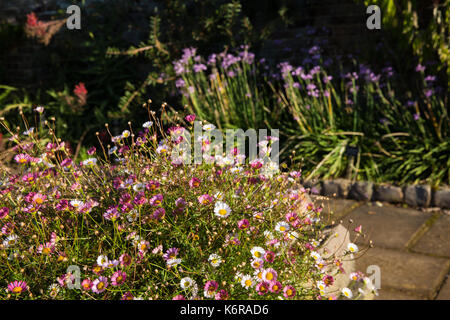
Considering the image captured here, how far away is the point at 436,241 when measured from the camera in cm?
324

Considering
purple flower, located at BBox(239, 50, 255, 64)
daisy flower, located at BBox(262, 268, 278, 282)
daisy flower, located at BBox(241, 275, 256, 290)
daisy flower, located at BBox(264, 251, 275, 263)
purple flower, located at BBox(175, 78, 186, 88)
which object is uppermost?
purple flower, located at BBox(239, 50, 255, 64)

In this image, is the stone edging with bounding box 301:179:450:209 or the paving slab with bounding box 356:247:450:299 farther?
the stone edging with bounding box 301:179:450:209

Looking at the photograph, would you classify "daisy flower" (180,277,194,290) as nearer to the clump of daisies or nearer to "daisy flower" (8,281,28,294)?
the clump of daisies

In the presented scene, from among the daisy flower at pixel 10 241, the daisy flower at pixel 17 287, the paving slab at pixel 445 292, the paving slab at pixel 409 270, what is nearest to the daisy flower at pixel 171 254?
the daisy flower at pixel 17 287

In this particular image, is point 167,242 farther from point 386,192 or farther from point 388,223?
point 386,192

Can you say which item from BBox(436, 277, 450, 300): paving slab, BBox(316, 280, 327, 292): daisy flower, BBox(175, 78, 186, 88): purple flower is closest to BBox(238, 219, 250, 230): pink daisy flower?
BBox(316, 280, 327, 292): daisy flower

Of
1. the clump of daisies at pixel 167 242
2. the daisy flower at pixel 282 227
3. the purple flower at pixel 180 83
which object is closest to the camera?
the clump of daisies at pixel 167 242

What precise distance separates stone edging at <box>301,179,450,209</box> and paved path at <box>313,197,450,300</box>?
0.08 meters

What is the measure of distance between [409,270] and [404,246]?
36 centimetres

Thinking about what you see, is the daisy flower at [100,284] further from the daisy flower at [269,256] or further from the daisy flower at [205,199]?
the daisy flower at [269,256]

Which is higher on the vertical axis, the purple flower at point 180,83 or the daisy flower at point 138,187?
the purple flower at point 180,83

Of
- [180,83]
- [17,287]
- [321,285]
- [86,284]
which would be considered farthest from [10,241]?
[180,83]

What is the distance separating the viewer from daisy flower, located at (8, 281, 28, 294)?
1663 mm

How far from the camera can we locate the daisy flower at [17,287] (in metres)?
1.66
